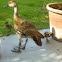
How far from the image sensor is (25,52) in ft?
20.4

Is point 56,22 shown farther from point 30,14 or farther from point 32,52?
point 30,14

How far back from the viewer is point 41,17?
32.7 ft

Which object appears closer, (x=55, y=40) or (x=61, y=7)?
(x=55, y=40)

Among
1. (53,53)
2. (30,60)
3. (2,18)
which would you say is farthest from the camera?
(2,18)

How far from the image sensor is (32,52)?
6.23 metres

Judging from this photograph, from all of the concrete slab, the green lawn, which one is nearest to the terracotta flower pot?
the concrete slab

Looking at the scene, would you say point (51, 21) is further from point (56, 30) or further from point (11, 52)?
point (11, 52)

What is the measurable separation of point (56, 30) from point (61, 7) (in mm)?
955

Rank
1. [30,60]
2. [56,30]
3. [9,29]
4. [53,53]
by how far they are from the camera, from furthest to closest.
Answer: [9,29]
[56,30]
[53,53]
[30,60]

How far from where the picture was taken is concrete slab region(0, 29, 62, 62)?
584cm

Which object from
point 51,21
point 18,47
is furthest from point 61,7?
point 18,47

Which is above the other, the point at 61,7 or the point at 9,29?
the point at 61,7

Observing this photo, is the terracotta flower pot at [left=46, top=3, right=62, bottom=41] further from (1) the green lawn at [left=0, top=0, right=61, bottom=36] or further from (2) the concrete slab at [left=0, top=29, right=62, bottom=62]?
(1) the green lawn at [left=0, top=0, right=61, bottom=36]

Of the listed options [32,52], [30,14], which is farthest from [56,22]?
[30,14]
